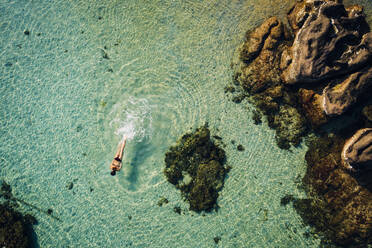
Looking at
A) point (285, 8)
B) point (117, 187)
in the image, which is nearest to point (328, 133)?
point (285, 8)

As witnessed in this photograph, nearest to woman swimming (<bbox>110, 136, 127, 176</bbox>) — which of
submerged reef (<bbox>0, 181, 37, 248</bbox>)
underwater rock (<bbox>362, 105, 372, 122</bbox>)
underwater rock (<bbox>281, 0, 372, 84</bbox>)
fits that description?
submerged reef (<bbox>0, 181, 37, 248</bbox>)

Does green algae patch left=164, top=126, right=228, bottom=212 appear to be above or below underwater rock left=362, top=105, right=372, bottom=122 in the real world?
below

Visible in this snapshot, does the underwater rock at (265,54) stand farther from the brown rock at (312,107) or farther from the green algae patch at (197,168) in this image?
the green algae patch at (197,168)

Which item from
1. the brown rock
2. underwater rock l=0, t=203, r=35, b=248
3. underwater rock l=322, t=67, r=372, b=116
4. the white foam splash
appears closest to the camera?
underwater rock l=322, t=67, r=372, b=116

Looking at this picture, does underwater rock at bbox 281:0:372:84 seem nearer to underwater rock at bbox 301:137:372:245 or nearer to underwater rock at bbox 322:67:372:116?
underwater rock at bbox 322:67:372:116

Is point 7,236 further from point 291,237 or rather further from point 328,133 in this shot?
point 328,133

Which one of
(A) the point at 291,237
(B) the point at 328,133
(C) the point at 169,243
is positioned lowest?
(C) the point at 169,243

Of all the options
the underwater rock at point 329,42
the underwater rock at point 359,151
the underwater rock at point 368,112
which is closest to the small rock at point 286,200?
the underwater rock at point 359,151
